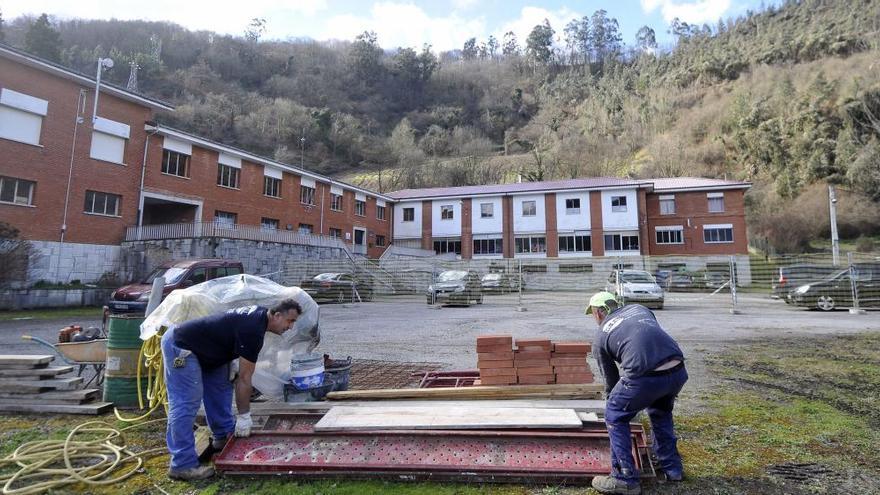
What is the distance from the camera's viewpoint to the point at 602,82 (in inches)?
3270

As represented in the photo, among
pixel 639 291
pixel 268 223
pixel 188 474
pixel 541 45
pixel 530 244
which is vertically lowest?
pixel 188 474

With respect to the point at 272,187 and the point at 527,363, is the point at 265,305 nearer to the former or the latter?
the point at 527,363

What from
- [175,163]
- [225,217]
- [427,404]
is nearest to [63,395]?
[427,404]

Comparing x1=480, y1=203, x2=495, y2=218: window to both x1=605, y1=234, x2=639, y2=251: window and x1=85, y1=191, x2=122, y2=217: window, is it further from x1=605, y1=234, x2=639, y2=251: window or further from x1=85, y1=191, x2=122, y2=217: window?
x1=85, y1=191, x2=122, y2=217: window

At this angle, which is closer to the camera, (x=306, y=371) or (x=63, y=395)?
(x=306, y=371)

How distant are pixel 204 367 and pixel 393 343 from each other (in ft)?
18.8

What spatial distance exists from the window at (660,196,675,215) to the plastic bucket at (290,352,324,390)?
36.5 m

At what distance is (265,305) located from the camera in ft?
14.5

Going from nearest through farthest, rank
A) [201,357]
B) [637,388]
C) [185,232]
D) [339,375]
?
1. [637,388]
2. [201,357]
3. [339,375]
4. [185,232]

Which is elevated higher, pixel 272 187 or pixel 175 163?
pixel 175 163

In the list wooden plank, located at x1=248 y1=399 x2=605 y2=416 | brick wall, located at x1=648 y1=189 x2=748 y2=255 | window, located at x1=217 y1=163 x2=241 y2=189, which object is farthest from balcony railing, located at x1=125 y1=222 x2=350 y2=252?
brick wall, located at x1=648 y1=189 x2=748 y2=255

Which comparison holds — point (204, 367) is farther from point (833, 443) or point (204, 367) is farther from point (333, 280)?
point (333, 280)

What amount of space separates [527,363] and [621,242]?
106ft

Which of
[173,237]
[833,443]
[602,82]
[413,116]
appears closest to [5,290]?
[173,237]
